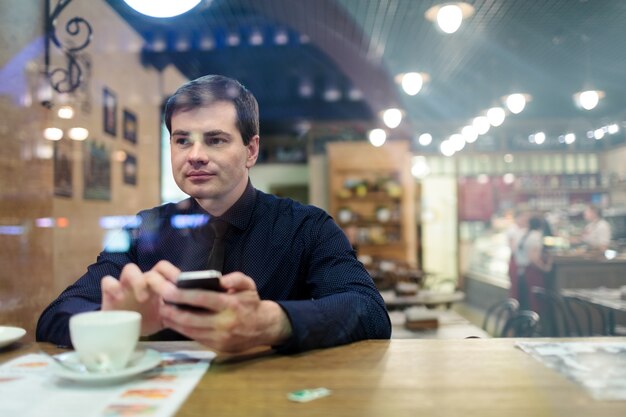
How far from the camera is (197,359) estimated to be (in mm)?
942

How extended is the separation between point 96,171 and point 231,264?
87.8 inches

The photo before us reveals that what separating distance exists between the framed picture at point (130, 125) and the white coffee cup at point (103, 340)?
3.16 metres

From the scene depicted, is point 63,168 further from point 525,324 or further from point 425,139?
point 425,139

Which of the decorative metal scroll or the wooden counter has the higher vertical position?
the decorative metal scroll

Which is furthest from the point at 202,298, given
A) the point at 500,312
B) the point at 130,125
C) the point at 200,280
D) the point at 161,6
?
the point at 500,312

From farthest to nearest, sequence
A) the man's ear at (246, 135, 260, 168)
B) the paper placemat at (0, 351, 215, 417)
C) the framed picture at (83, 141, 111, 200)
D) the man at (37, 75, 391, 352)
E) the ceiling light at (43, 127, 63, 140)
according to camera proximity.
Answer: the framed picture at (83, 141, 111, 200), the ceiling light at (43, 127, 63, 140), the man's ear at (246, 135, 260, 168), the man at (37, 75, 391, 352), the paper placemat at (0, 351, 215, 417)

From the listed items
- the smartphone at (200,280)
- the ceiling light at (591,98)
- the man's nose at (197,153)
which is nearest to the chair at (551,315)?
the ceiling light at (591,98)

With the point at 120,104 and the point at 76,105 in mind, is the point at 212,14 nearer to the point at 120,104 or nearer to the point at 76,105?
the point at 120,104

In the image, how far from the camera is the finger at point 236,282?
86 cm

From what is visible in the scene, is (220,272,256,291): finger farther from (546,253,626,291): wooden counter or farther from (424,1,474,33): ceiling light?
(546,253,626,291): wooden counter

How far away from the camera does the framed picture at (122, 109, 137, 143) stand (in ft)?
12.4

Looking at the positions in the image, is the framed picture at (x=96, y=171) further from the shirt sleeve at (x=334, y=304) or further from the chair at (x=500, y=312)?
the chair at (x=500, y=312)

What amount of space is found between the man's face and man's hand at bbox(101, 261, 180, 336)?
0.36 meters

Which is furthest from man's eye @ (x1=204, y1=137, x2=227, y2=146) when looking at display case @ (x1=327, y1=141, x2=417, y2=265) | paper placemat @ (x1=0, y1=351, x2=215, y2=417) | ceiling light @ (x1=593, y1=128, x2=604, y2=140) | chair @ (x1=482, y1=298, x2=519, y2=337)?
display case @ (x1=327, y1=141, x2=417, y2=265)
